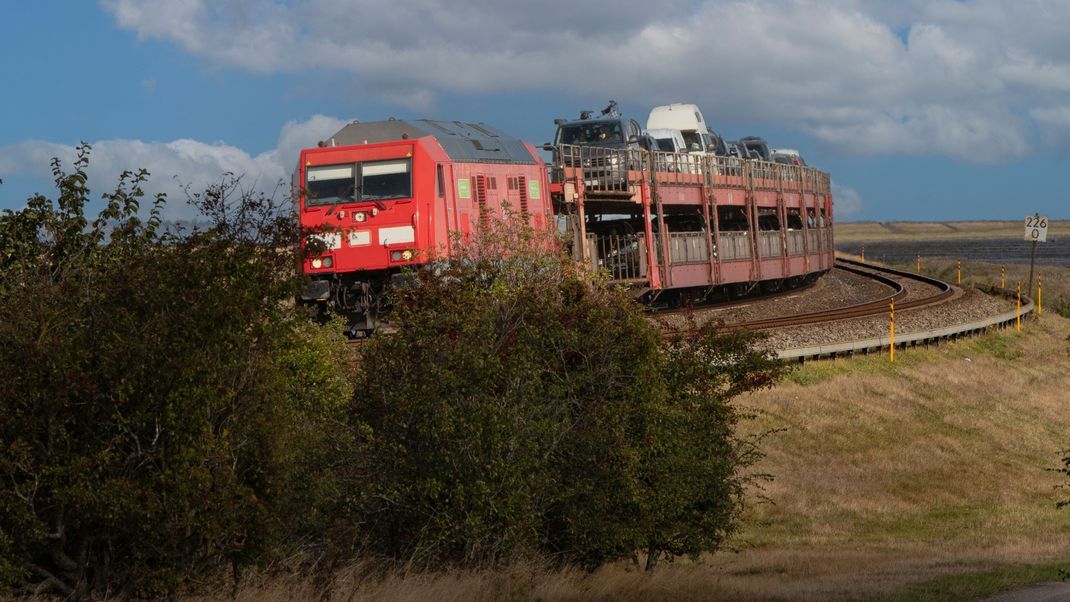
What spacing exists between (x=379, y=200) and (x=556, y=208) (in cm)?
701

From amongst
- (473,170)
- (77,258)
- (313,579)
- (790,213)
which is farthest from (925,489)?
(790,213)

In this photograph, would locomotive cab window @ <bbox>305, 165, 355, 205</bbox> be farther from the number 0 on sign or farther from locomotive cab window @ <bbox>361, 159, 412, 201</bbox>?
the number 0 on sign

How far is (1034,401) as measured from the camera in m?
35.1

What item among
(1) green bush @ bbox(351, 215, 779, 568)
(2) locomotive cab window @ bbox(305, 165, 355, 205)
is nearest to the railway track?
(2) locomotive cab window @ bbox(305, 165, 355, 205)

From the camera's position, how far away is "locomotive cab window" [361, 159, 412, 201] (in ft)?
84.0

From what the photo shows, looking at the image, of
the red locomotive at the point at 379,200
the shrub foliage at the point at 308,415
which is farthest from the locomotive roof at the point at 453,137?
the shrub foliage at the point at 308,415

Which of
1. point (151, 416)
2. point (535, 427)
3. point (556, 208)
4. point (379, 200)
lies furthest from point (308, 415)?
point (556, 208)

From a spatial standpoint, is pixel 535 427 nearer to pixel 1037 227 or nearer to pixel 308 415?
pixel 308 415

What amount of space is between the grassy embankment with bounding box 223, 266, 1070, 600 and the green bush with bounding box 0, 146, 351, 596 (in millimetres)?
1176

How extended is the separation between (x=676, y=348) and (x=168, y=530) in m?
8.13

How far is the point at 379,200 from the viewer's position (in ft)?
84.6

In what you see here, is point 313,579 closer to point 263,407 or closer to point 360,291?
point 263,407

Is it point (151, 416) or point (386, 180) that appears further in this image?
point (386, 180)

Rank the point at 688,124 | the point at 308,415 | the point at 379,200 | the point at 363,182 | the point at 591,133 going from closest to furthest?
the point at 308,415 → the point at 379,200 → the point at 363,182 → the point at 591,133 → the point at 688,124
